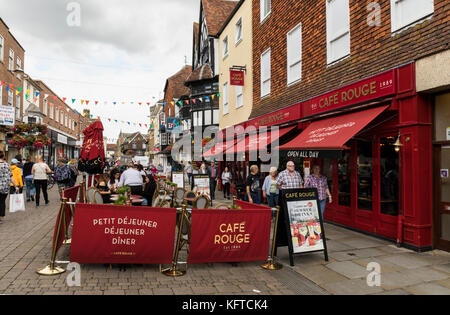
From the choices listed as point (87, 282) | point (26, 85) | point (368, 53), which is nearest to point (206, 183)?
point (368, 53)

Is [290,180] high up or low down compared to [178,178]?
up

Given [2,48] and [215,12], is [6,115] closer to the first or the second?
[2,48]

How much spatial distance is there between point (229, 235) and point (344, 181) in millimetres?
4447

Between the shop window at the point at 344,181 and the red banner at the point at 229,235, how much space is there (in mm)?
3721

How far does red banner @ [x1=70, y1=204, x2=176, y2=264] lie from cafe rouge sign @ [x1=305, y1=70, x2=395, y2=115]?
5053 millimetres

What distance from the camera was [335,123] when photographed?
8.09 metres

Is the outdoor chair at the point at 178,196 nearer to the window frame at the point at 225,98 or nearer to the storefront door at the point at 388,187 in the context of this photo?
the storefront door at the point at 388,187

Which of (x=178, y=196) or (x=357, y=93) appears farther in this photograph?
(x=178, y=196)

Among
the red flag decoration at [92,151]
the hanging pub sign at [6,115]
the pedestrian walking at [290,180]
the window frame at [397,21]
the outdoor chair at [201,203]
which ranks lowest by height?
the outdoor chair at [201,203]

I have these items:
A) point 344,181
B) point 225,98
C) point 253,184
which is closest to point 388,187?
point 344,181

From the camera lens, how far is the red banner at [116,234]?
4.77 meters

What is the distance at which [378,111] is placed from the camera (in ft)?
22.3

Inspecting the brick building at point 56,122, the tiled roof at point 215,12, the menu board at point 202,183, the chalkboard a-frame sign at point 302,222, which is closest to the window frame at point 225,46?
the tiled roof at point 215,12

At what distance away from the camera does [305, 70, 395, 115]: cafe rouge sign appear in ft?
21.9
